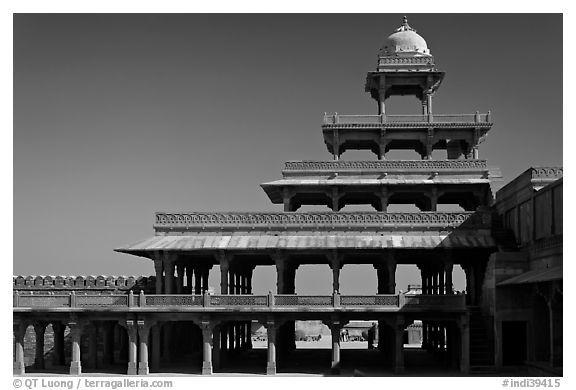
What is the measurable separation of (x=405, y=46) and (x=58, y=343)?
2783 cm

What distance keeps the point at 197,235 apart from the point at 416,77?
17.5 meters

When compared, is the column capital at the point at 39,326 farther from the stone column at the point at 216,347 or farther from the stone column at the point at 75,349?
the stone column at the point at 216,347

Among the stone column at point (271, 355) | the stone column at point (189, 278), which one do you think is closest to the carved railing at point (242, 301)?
the stone column at point (271, 355)

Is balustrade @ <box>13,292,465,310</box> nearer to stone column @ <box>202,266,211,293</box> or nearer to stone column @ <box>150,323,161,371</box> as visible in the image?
stone column @ <box>150,323,161,371</box>

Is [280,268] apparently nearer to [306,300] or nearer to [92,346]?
[306,300]

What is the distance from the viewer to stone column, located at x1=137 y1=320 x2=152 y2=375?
39.1 meters

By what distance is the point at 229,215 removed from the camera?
43.0 metres

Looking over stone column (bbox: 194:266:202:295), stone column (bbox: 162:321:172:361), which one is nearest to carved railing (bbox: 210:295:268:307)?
stone column (bbox: 162:321:172:361)

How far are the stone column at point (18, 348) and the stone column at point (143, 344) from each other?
5.99 meters

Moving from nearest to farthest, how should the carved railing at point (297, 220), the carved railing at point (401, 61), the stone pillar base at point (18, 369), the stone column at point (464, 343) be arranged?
the stone column at point (464, 343)
the stone pillar base at point (18, 369)
the carved railing at point (297, 220)
the carved railing at point (401, 61)

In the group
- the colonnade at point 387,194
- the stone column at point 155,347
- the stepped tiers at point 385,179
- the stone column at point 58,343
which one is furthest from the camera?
the colonnade at point 387,194

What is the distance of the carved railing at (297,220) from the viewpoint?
4256 cm
